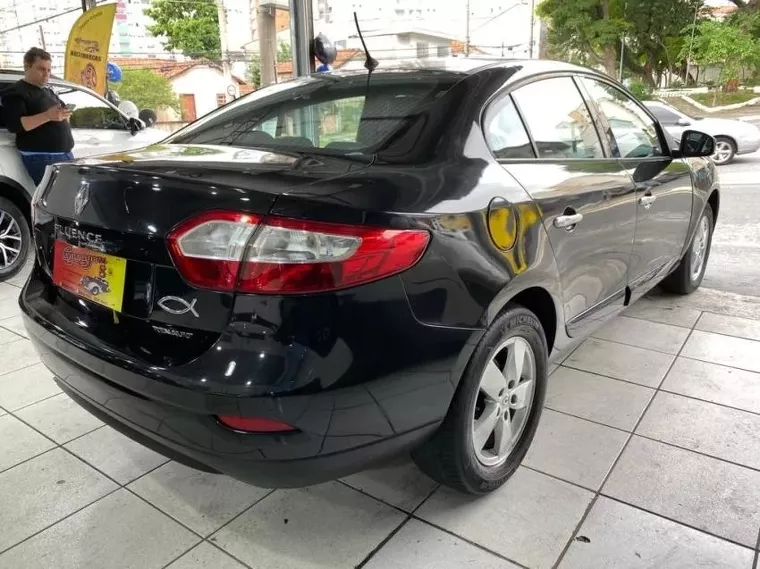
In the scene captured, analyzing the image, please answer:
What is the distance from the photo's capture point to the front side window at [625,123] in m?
2.69

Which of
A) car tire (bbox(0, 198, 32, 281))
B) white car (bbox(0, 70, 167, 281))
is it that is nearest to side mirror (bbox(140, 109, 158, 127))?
white car (bbox(0, 70, 167, 281))

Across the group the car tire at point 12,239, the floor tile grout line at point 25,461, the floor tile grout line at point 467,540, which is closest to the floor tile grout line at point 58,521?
the floor tile grout line at point 25,461

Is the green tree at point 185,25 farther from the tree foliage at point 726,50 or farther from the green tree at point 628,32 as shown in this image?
the tree foliage at point 726,50

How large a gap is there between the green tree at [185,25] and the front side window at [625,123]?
3121cm

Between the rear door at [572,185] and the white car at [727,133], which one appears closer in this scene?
the rear door at [572,185]

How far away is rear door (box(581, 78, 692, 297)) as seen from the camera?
270cm

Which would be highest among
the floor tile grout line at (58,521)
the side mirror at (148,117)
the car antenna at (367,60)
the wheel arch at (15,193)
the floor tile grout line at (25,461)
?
the car antenna at (367,60)

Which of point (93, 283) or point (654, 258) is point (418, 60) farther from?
point (654, 258)

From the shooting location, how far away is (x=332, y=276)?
1374 mm

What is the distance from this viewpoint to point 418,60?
2.29 meters

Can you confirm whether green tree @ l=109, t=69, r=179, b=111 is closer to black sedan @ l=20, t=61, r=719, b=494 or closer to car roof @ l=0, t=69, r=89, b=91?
car roof @ l=0, t=69, r=89, b=91

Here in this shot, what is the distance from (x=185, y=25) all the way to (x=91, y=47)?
2621 centimetres

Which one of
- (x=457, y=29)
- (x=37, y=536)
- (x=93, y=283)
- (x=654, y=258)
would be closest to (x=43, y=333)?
(x=93, y=283)

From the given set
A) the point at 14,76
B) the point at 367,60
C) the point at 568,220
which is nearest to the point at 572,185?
the point at 568,220
